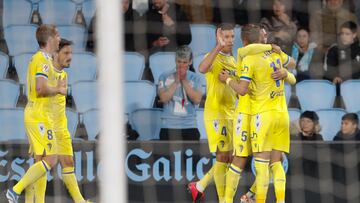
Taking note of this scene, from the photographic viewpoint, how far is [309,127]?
611cm

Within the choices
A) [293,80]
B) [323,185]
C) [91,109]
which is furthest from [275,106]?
[91,109]

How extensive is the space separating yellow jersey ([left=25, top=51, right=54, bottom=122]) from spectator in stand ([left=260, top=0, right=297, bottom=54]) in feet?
3.75

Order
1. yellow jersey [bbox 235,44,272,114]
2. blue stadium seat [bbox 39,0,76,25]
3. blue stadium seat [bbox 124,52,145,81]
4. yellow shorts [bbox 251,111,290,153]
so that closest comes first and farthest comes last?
1. yellow jersey [bbox 235,44,272,114]
2. yellow shorts [bbox 251,111,290,153]
3. blue stadium seat [bbox 39,0,76,25]
4. blue stadium seat [bbox 124,52,145,81]

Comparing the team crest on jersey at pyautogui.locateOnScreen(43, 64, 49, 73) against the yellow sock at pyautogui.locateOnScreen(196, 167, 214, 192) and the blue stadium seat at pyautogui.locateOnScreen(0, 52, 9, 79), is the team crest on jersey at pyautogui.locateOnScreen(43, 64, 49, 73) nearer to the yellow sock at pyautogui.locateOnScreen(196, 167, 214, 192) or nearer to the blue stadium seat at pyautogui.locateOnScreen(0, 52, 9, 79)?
the blue stadium seat at pyautogui.locateOnScreen(0, 52, 9, 79)

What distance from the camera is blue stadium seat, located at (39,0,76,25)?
19.5 feet

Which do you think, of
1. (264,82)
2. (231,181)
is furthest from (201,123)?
(264,82)

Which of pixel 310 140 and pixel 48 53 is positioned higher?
pixel 48 53

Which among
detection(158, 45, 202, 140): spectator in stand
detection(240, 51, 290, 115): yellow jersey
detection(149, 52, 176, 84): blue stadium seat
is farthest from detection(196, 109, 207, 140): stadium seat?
detection(240, 51, 290, 115): yellow jersey

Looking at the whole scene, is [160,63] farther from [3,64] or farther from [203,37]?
[3,64]

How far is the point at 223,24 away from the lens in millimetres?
5953

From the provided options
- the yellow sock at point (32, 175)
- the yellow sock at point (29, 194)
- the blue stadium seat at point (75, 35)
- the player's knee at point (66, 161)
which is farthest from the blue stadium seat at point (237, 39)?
the yellow sock at point (29, 194)

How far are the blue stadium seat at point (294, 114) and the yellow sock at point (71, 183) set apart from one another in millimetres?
1189

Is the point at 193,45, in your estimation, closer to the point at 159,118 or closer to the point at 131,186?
the point at 159,118

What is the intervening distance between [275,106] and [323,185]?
56 centimetres
